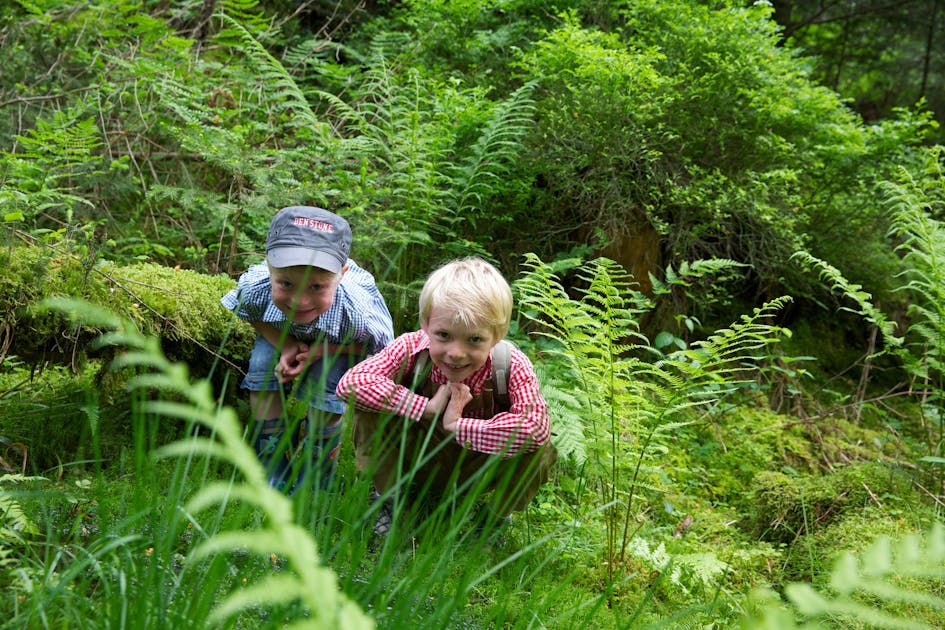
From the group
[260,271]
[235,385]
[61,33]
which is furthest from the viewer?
[61,33]

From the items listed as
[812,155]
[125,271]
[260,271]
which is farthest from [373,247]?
[812,155]

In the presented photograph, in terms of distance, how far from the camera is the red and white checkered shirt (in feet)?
9.86

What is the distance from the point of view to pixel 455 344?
303 centimetres

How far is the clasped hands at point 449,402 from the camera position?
3.07m

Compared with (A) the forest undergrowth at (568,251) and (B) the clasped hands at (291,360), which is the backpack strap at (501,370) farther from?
(B) the clasped hands at (291,360)

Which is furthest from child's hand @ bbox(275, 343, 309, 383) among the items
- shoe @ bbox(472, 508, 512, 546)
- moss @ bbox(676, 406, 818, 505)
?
moss @ bbox(676, 406, 818, 505)

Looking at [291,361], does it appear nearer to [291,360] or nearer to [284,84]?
[291,360]

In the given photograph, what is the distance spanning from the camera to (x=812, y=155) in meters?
6.19

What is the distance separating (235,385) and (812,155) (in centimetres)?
504

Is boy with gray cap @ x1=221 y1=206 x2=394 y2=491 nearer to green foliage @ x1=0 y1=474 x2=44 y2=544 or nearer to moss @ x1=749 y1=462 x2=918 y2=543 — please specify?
green foliage @ x1=0 y1=474 x2=44 y2=544

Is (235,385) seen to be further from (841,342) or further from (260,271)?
(841,342)

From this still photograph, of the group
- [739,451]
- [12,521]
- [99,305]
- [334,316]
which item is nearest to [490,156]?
[334,316]

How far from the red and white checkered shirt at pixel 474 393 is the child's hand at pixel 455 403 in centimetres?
4

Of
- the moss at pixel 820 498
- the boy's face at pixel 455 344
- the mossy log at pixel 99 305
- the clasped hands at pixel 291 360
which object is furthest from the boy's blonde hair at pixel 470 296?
the moss at pixel 820 498
